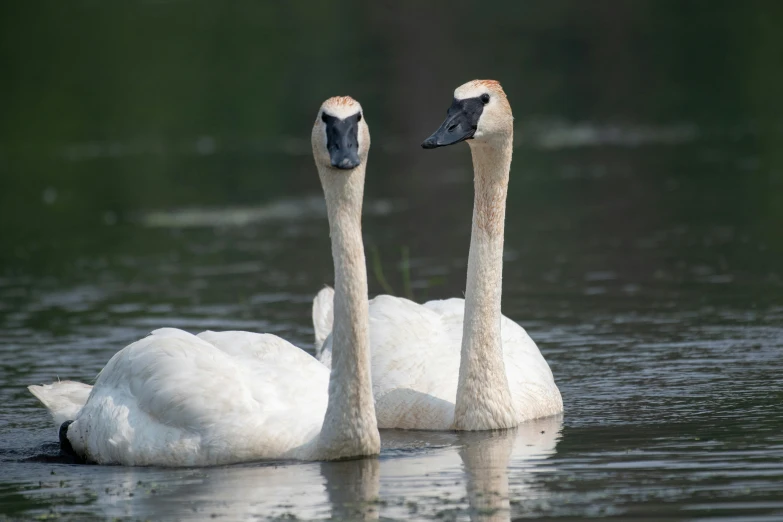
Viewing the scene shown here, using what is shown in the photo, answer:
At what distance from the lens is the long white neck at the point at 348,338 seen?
27.8ft

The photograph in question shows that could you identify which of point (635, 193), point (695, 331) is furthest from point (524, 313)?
point (635, 193)

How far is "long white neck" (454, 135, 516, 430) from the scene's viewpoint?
967cm

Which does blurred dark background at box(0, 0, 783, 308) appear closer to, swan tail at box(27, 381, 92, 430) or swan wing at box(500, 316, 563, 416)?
swan wing at box(500, 316, 563, 416)

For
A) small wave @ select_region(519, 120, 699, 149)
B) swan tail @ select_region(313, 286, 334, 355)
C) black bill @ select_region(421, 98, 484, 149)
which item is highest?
small wave @ select_region(519, 120, 699, 149)

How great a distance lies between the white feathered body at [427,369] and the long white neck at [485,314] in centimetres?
10

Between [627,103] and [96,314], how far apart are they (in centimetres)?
1963

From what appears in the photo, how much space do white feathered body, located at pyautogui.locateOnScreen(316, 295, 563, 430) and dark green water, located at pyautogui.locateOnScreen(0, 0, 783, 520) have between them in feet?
1.00

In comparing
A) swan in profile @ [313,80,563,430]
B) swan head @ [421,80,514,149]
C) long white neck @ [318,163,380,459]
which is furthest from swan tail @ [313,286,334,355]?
long white neck @ [318,163,380,459]

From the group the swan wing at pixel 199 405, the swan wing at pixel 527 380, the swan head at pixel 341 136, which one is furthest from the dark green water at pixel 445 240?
the swan head at pixel 341 136

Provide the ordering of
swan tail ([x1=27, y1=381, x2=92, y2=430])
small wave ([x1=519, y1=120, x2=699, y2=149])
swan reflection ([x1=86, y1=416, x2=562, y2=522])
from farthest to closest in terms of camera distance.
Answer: small wave ([x1=519, y1=120, x2=699, y2=149]) → swan tail ([x1=27, y1=381, x2=92, y2=430]) → swan reflection ([x1=86, y1=416, x2=562, y2=522])

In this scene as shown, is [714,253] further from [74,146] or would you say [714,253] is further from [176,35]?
[176,35]

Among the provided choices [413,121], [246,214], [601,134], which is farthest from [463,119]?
[413,121]

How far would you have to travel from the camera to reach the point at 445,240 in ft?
60.3

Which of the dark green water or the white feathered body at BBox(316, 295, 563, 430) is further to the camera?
the white feathered body at BBox(316, 295, 563, 430)
